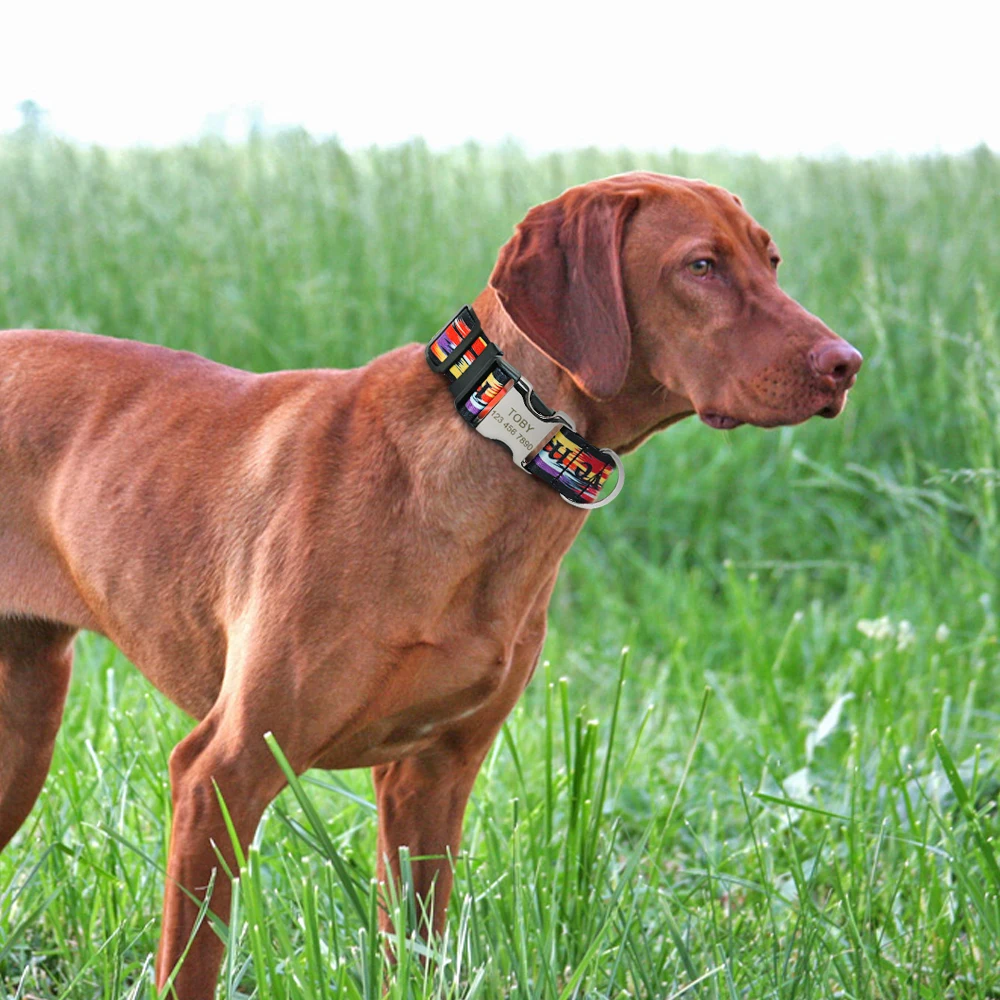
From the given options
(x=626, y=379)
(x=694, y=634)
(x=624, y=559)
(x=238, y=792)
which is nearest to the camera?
(x=238, y=792)

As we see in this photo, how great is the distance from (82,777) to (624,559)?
2735 mm

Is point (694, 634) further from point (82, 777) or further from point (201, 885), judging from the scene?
point (201, 885)

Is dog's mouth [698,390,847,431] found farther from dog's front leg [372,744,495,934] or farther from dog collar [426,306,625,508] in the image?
dog's front leg [372,744,495,934]

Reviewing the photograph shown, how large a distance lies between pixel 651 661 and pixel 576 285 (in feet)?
7.64

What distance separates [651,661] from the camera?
4.25m

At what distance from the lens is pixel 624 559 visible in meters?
5.22

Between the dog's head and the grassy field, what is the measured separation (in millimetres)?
532

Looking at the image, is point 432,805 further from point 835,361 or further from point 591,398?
point 835,361

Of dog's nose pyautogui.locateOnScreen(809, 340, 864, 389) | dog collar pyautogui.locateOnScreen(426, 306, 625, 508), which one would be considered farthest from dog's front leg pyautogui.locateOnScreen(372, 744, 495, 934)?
dog's nose pyautogui.locateOnScreen(809, 340, 864, 389)

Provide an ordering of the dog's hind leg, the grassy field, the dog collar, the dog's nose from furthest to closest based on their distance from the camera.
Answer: the dog's hind leg → the grassy field → the dog collar → the dog's nose

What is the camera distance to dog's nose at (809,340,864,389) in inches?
79.9

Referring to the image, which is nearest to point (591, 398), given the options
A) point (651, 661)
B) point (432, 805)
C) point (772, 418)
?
point (772, 418)

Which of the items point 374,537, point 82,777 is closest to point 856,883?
point 374,537

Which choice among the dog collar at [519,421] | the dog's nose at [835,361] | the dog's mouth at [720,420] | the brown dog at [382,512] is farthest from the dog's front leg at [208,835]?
the dog's nose at [835,361]
